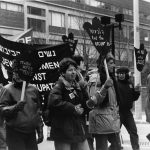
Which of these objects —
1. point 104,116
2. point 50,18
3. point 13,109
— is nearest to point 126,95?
point 104,116

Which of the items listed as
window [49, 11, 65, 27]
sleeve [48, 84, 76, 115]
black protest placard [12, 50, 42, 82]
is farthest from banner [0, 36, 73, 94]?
window [49, 11, 65, 27]

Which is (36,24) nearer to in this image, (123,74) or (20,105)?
(123,74)

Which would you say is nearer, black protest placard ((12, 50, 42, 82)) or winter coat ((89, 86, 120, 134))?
black protest placard ((12, 50, 42, 82))

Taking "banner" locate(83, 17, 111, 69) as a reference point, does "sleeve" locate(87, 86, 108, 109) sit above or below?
below

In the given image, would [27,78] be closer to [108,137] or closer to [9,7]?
[108,137]

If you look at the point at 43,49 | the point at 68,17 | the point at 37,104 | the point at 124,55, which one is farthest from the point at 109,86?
the point at 68,17

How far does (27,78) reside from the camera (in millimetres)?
5828

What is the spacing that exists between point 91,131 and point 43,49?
6.43 ft

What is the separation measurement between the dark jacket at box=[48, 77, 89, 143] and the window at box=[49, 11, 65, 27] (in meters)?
43.3

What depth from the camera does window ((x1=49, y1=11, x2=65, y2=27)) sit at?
4903cm

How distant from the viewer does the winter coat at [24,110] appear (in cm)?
575

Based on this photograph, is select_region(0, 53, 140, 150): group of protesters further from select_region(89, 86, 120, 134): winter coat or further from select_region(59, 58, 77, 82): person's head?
select_region(89, 86, 120, 134): winter coat

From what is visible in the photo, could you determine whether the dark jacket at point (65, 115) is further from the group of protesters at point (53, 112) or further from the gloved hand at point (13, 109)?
the gloved hand at point (13, 109)

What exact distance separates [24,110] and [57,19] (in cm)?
4407
